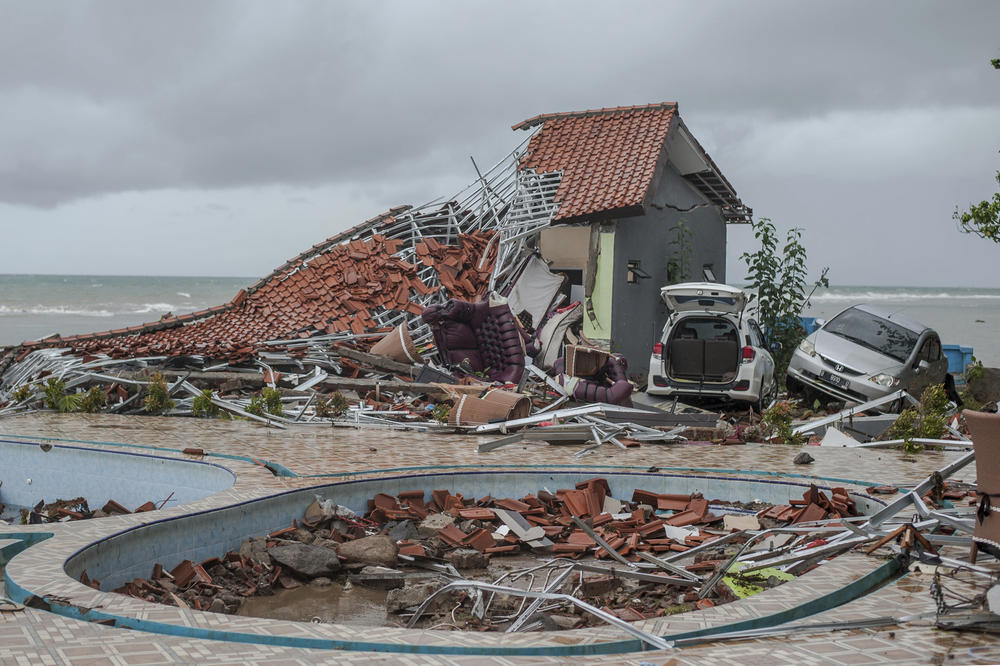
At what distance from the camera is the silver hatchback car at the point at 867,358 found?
16.1 m

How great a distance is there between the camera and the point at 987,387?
19438 mm

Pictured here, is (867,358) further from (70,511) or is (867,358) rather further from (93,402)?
(70,511)

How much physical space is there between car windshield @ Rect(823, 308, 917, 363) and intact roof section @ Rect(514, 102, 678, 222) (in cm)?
476

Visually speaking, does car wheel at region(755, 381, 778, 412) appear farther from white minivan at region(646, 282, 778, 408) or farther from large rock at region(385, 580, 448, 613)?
large rock at region(385, 580, 448, 613)

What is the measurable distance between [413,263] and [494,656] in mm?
17832

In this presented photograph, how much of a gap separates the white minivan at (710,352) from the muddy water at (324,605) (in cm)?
962

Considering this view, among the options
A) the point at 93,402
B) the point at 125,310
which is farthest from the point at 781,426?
the point at 125,310

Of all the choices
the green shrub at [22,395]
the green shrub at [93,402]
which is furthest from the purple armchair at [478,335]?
the green shrub at [22,395]

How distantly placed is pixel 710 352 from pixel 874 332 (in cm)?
391

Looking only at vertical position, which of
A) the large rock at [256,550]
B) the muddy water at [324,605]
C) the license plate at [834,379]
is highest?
the license plate at [834,379]

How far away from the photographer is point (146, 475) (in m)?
9.50

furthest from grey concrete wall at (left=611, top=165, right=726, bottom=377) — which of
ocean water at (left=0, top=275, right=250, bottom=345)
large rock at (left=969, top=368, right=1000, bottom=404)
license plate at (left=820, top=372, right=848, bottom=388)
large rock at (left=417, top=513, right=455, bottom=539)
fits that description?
ocean water at (left=0, top=275, right=250, bottom=345)

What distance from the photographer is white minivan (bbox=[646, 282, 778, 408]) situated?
15227mm

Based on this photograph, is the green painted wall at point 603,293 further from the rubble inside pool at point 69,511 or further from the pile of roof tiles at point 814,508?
the rubble inside pool at point 69,511
